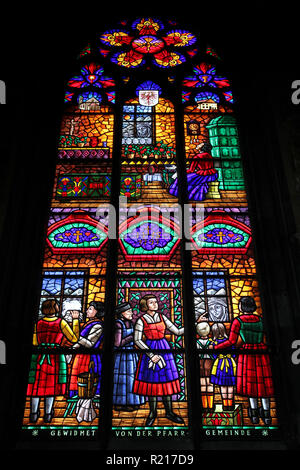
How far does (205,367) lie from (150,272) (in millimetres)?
1003

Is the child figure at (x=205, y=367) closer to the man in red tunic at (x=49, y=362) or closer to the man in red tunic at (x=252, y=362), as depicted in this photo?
the man in red tunic at (x=252, y=362)

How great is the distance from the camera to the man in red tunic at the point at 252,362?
4.50 m

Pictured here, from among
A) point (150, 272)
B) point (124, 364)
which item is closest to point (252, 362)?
point (124, 364)

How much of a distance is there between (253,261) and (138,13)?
3.98 meters

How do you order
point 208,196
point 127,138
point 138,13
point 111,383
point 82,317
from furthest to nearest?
point 138,13, point 127,138, point 208,196, point 82,317, point 111,383

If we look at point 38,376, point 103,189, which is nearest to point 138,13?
point 103,189

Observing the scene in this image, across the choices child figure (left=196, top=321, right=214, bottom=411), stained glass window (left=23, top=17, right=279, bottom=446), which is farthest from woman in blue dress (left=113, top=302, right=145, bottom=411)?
child figure (left=196, top=321, right=214, bottom=411)

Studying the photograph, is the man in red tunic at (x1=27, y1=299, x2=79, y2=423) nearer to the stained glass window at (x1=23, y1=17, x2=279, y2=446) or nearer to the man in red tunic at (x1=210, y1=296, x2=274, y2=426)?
the stained glass window at (x1=23, y1=17, x2=279, y2=446)

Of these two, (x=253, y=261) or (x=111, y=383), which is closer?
(x=111, y=383)

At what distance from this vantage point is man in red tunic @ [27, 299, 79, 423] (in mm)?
4508

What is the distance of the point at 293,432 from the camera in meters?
4.29

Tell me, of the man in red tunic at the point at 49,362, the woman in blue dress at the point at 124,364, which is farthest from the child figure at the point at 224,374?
the man in red tunic at the point at 49,362

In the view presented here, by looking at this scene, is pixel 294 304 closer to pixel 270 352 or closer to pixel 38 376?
pixel 270 352

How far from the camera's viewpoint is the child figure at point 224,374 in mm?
4508
